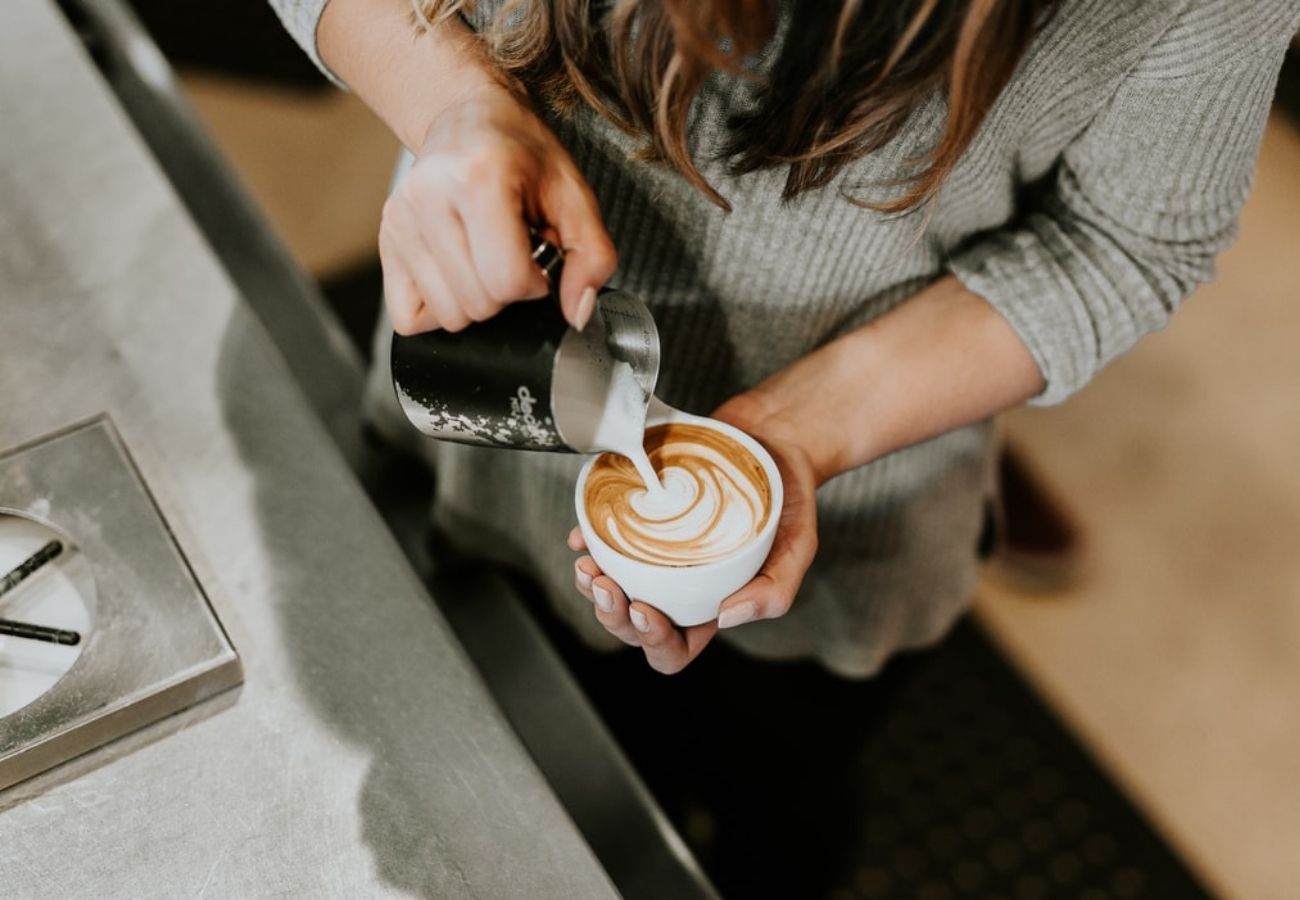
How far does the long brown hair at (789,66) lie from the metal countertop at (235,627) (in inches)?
16.3

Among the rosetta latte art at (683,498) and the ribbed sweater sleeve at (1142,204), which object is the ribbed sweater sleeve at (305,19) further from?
the ribbed sweater sleeve at (1142,204)

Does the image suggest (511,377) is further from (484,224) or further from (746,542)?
(746,542)

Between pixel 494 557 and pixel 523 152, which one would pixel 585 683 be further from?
pixel 523 152

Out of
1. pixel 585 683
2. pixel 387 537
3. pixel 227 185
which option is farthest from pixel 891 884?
pixel 227 185

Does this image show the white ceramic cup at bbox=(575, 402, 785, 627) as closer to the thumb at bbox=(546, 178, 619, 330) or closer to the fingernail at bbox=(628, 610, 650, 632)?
the fingernail at bbox=(628, 610, 650, 632)

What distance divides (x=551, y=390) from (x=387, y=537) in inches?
12.9

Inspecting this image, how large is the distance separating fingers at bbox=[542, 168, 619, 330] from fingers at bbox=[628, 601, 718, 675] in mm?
229

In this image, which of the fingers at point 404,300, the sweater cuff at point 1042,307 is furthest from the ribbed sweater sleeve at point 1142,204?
the fingers at point 404,300

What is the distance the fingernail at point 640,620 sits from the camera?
77 cm

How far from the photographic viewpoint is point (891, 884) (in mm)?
1731

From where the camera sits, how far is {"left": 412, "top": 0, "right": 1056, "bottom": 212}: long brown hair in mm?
653

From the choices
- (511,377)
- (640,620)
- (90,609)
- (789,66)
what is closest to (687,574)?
(640,620)

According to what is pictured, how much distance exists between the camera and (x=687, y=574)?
29.1 inches

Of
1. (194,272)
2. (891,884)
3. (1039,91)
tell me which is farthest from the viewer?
(891,884)
